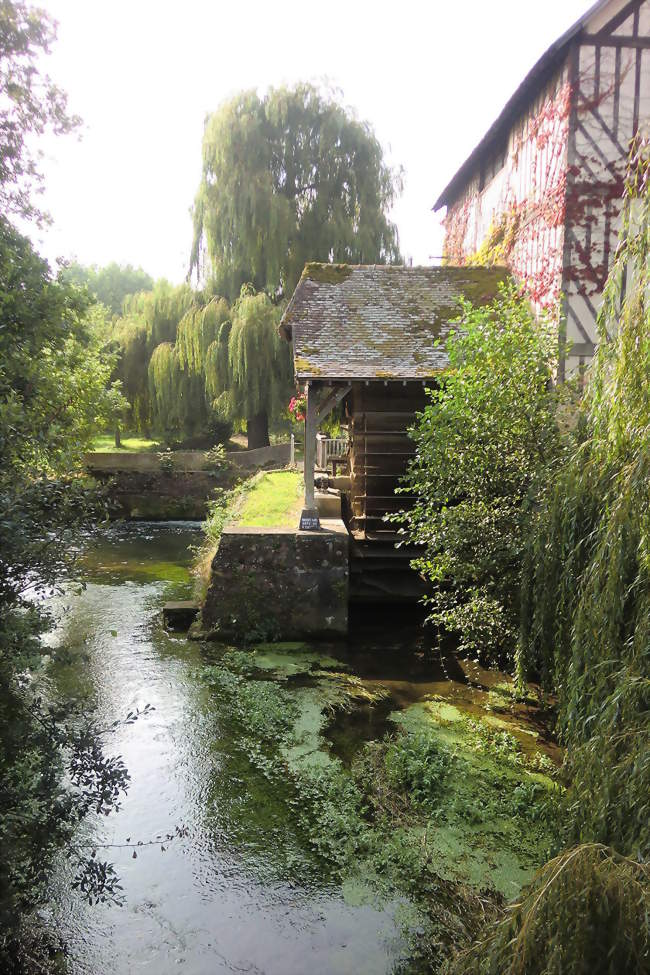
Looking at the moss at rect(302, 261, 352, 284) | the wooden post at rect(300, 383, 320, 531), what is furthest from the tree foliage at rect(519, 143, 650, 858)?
the moss at rect(302, 261, 352, 284)

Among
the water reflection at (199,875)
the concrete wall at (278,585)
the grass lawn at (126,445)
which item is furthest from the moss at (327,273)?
the grass lawn at (126,445)

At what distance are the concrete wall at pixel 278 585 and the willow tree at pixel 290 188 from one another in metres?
11.3

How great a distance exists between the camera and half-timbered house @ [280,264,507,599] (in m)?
9.45

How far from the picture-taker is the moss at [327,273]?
1120cm

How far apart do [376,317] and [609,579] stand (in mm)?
7465

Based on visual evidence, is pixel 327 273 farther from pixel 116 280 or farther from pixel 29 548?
pixel 116 280

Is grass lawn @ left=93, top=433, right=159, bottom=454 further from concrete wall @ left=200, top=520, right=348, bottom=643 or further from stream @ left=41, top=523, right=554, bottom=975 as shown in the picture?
stream @ left=41, top=523, right=554, bottom=975

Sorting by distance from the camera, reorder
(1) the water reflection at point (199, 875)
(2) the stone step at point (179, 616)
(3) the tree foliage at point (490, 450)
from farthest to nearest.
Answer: (2) the stone step at point (179, 616) → (3) the tree foliage at point (490, 450) → (1) the water reflection at point (199, 875)

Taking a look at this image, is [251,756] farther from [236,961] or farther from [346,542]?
[346,542]

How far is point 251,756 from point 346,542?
11.5 ft

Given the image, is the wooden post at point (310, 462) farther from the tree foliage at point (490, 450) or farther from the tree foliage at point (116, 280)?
the tree foliage at point (116, 280)

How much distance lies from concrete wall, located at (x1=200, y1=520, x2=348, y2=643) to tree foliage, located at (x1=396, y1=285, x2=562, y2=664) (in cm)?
223

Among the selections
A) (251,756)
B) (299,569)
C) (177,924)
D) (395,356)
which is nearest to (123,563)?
(299,569)

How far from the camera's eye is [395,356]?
948cm
